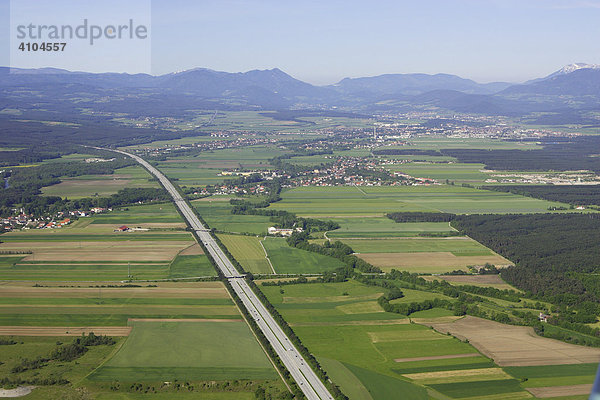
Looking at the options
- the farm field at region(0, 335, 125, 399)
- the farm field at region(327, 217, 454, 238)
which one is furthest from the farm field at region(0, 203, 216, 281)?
the farm field at region(327, 217, 454, 238)

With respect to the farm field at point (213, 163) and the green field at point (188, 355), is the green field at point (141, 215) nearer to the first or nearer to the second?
the farm field at point (213, 163)

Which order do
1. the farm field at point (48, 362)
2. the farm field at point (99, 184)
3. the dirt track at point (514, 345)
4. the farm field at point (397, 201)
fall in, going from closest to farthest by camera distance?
the farm field at point (48, 362) → the dirt track at point (514, 345) → the farm field at point (397, 201) → the farm field at point (99, 184)

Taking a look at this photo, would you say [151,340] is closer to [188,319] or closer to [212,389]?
[188,319]

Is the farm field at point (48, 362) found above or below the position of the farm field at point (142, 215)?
below

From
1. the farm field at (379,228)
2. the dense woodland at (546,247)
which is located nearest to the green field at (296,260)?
the farm field at (379,228)

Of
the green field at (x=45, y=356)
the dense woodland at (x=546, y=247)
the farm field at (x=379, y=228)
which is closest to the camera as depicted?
the green field at (x=45, y=356)

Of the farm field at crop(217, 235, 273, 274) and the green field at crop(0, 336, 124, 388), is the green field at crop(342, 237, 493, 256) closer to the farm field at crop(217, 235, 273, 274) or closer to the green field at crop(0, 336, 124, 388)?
the farm field at crop(217, 235, 273, 274)

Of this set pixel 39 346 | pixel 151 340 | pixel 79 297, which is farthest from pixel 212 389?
pixel 79 297
